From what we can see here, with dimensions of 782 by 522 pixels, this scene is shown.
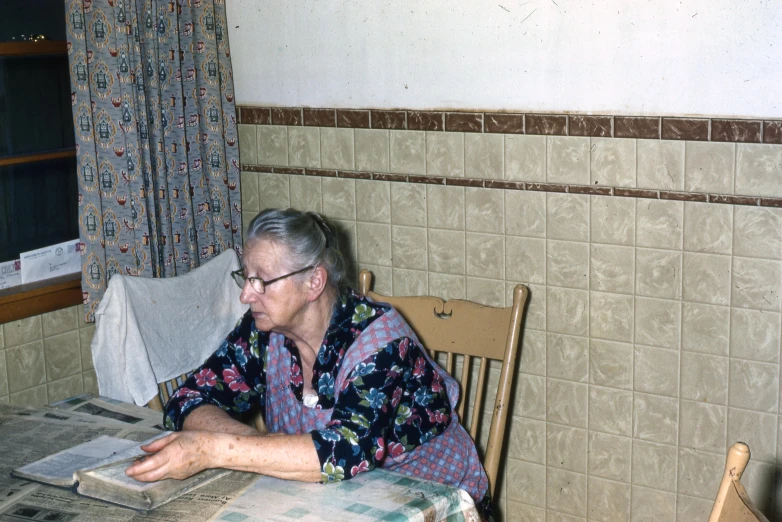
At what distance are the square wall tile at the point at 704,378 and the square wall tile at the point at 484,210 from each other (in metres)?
0.63

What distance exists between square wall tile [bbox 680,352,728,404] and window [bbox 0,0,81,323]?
1.71 metres

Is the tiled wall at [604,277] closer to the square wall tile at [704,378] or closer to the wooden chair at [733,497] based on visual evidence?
the square wall tile at [704,378]

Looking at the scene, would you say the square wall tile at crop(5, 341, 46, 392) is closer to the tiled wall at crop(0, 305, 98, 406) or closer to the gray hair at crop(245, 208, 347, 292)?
the tiled wall at crop(0, 305, 98, 406)

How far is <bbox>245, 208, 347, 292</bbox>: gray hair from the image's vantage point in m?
2.05

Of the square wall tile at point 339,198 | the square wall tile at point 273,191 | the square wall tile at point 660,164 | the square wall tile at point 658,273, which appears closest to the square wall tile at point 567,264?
the square wall tile at point 658,273

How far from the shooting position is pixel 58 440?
1895 mm

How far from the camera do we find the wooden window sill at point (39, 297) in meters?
2.56

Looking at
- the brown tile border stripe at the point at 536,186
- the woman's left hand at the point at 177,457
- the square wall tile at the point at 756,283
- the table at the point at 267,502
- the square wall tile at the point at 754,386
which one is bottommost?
the square wall tile at the point at 754,386

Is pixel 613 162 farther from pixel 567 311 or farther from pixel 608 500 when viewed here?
pixel 608 500

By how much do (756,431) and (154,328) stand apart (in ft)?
5.28

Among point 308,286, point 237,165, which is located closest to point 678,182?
point 308,286

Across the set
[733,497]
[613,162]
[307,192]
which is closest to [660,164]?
[613,162]

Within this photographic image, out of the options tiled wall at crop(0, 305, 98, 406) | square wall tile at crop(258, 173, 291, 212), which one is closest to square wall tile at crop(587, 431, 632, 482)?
square wall tile at crop(258, 173, 291, 212)

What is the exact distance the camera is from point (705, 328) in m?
2.41
